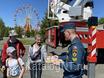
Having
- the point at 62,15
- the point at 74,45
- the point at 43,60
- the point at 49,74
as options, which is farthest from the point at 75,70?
the point at 62,15

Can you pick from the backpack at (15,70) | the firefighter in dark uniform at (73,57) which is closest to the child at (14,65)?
the backpack at (15,70)

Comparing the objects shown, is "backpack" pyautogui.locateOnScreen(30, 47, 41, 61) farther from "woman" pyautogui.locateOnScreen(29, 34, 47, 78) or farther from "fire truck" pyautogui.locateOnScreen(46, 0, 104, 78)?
"fire truck" pyautogui.locateOnScreen(46, 0, 104, 78)

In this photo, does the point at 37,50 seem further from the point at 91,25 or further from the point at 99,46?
the point at 99,46

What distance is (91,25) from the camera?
8.48 meters

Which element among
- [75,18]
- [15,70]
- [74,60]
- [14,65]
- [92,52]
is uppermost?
[75,18]

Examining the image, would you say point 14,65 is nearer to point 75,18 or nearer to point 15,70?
point 15,70

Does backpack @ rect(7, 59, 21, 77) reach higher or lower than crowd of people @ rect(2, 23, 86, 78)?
lower

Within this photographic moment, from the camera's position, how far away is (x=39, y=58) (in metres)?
9.70

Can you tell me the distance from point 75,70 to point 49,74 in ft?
24.5

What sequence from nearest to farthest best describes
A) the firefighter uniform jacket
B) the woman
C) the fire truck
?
1. the firefighter uniform jacket
2. the woman
3. the fire truck

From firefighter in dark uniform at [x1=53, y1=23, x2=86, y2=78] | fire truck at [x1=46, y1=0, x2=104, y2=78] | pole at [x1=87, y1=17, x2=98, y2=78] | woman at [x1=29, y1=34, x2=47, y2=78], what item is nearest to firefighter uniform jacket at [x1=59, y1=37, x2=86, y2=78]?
firefighter in dark uniform at [x1=53, y1=23, x2=86, y2=78]

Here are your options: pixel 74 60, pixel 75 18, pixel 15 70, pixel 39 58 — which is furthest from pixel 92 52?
pixel 75 18

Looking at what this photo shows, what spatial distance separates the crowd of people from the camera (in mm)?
6504

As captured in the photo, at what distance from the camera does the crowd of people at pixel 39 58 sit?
6.50m
